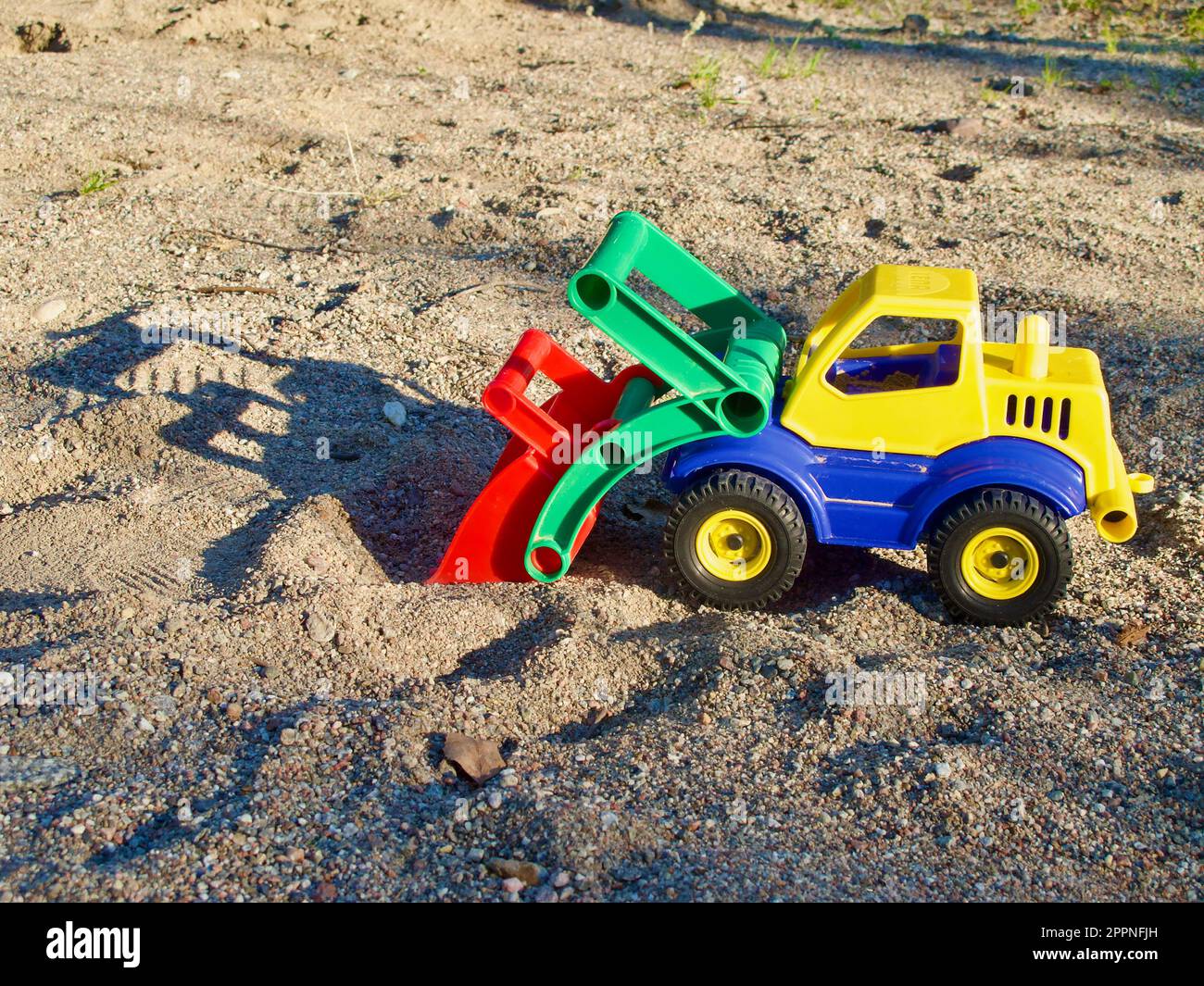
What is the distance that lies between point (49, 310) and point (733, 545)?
366cm

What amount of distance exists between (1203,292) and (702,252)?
100 inches

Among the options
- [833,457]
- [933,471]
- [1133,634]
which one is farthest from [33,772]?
[1133,634]

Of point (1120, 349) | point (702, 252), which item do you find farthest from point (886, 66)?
point (1120, 349)

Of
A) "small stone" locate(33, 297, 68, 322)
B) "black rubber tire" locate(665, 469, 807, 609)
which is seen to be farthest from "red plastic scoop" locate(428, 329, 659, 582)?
"small stone" locate(33, 297, 68, 322)

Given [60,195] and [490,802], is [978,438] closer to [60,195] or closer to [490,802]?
[490,802]

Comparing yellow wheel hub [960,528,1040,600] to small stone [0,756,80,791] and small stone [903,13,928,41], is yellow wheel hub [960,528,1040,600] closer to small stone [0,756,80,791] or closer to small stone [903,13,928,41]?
small stone [0,756,80,791]

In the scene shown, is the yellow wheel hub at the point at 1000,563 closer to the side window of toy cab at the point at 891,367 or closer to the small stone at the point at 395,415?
the side window of toy cab at the point at 891,367

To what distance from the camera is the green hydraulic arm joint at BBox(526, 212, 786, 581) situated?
12.7 ft

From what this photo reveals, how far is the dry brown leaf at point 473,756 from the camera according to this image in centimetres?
331

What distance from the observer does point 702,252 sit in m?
6.78

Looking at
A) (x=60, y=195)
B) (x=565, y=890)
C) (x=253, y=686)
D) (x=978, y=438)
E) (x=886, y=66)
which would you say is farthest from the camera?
(x=886, y=66)

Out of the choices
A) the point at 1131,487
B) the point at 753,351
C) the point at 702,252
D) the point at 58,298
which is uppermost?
the point at 702,252

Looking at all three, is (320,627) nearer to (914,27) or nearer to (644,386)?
(644,386)

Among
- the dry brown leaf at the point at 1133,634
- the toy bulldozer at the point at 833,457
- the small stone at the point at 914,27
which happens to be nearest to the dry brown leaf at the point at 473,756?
the toy bulldozer at the point at 833,457
